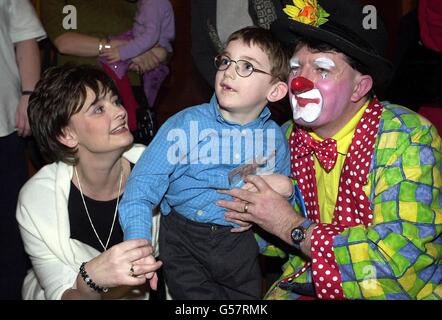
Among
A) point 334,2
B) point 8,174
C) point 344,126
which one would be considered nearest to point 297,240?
point 344,126

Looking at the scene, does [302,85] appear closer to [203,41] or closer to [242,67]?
[242,67]

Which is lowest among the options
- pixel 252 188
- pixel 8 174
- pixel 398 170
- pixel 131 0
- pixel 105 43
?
pixel 8 174

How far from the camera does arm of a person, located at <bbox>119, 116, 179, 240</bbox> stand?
1.77m

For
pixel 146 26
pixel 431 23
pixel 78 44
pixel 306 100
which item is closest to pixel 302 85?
pixel 306 100

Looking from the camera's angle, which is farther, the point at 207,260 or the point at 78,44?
the point at 78,44

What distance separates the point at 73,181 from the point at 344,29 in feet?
3.39

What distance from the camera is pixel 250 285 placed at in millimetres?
2045

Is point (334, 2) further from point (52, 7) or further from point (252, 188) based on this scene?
point (52, 7)

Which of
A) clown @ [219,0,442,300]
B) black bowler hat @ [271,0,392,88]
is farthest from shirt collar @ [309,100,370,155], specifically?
black bowler hat @ [271,0,392,88]

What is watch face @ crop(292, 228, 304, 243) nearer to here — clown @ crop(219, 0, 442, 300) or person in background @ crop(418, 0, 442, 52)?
clown @ crop(219, 0, 442, 300)

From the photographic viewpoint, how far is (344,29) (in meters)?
1.75

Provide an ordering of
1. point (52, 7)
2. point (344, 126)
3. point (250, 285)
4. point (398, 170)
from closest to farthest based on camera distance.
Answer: point (398, 170) < point (344, 126) < point (250, 285) < point (52, 7)

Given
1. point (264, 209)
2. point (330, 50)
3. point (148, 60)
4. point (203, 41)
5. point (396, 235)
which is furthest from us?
point (148, 60)

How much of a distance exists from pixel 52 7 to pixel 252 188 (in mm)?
1242
